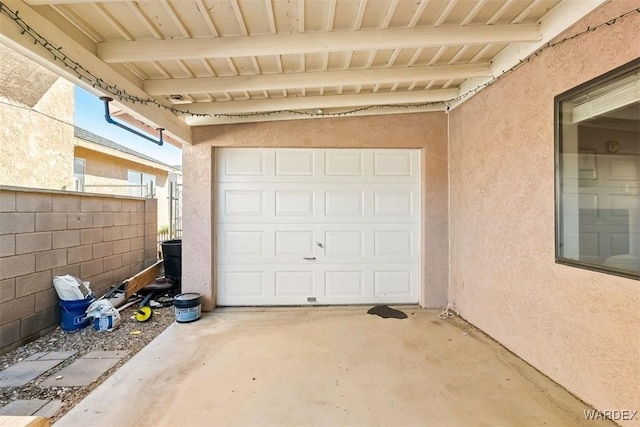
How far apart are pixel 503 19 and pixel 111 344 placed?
499 cm

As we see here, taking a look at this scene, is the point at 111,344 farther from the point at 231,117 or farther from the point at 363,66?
the point at 363,66

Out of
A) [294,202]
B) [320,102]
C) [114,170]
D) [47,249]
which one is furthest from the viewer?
[114,170]

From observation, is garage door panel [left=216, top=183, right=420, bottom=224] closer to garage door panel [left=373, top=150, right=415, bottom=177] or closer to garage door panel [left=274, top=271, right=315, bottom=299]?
garage door panel [left=373, top=150, right=415, bottom=177]

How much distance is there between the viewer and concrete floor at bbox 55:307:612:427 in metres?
2.15

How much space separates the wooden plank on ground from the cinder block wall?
0.43 meters

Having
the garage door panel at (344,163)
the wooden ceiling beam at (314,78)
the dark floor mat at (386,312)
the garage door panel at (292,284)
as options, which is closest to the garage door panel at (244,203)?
the garage door panel at (292,284)

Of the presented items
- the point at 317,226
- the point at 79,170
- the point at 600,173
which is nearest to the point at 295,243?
the point at 317,226

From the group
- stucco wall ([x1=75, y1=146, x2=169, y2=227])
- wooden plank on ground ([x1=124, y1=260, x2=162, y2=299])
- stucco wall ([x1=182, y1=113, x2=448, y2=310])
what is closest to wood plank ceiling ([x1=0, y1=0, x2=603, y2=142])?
stucco wall ([x1=182, y1=113, x2=448, y2=310])

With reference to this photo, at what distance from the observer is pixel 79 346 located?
326cm

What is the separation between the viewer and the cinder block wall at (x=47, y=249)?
10.1ft

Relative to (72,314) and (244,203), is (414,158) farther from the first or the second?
(72,314)

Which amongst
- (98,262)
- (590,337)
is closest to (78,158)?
(98,262)

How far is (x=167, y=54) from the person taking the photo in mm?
2617

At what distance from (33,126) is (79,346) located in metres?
4.72
